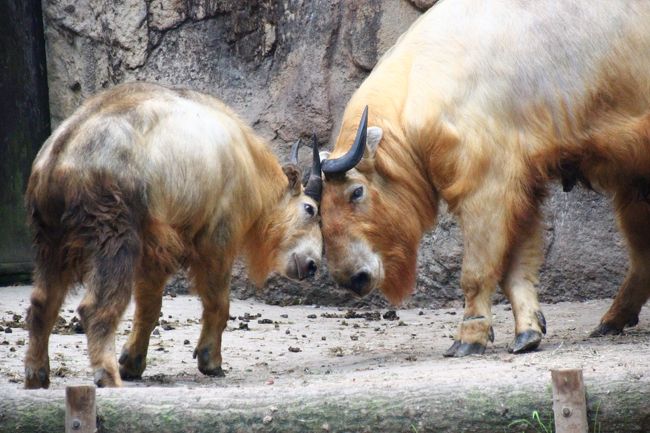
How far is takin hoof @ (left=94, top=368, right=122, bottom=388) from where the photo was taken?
17.5ft

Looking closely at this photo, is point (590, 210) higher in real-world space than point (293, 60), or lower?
lower

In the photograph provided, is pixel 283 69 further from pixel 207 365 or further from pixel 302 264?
pixel 207 365

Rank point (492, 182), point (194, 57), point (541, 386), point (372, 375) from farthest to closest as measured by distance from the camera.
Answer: point (194, 57)
point (492, 182)
point (372, 375)
point (541, 386)

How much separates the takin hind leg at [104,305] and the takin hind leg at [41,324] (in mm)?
259

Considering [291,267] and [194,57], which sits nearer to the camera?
[291,267]

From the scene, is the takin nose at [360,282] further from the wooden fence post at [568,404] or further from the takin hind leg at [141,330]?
the wooden fence post at [568,404]

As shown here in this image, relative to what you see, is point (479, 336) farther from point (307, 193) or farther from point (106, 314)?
point (106, 314)

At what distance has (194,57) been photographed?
9500mm

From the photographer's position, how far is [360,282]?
6.84 m

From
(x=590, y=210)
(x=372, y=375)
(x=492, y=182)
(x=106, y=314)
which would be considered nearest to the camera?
(x=106, y=314)

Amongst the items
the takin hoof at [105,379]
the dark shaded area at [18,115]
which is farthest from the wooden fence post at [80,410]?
the dark shaded area at [18,115]

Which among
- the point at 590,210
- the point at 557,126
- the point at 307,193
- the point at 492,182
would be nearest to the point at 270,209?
the point at 307,193

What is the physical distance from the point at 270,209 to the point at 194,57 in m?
3.23

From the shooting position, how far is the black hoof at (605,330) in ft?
23.3
